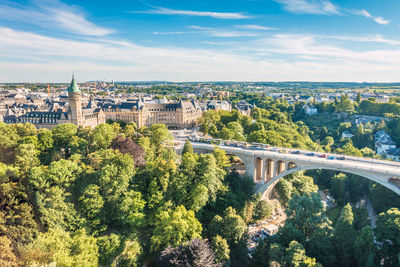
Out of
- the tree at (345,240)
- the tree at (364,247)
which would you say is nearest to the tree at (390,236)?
the tree at (364,247)

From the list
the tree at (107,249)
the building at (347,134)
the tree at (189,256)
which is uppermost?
the building at (347,134)

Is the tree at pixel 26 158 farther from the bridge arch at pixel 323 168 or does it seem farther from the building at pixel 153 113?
the building at pixel 153 113

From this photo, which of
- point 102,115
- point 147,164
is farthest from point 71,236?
point 102,115

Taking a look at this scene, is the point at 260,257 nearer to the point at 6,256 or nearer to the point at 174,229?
the point at 174,229

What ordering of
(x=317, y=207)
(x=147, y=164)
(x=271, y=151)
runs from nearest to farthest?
1. (x=317, y=207)
2. (x=147, y=164)
3. (x=271, y=151)

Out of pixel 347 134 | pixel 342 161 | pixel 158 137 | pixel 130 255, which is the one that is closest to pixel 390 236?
pixel 342 161

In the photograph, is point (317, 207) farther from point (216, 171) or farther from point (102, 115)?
point (102, 115)

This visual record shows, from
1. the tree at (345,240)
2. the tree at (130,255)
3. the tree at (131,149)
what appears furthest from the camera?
the tree at (131,149)
